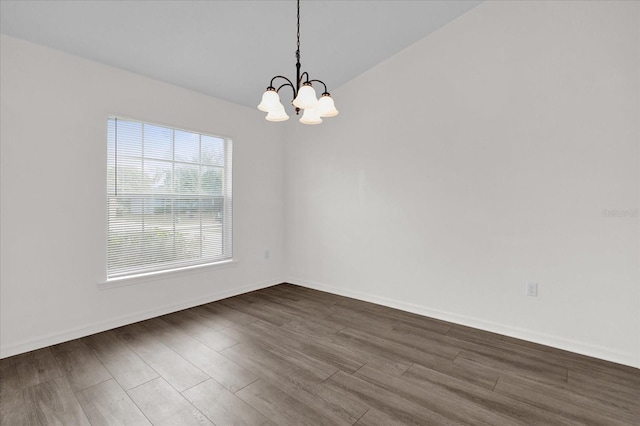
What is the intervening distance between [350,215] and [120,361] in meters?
2.75

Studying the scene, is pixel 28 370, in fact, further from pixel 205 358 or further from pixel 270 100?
pixel 270 100

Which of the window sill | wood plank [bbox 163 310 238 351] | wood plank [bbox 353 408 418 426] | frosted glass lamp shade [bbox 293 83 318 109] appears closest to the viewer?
wood plank [bbox 353 408 418 426]

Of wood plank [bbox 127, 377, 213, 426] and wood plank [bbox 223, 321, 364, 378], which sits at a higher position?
wood plank [bbox 223, 321, 364, 378]

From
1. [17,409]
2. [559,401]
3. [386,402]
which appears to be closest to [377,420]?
[386,402]

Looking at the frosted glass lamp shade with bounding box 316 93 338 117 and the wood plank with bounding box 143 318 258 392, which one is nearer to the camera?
the frosted glass lamp shade with bounding box 316 93 338 117

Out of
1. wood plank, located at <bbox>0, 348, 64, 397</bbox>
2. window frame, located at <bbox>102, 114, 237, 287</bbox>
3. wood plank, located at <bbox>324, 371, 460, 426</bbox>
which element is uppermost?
window frame, located at <bbox>102, 114, 237, 287</bbox>

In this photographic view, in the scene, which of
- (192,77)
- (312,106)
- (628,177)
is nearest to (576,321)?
(628,177)

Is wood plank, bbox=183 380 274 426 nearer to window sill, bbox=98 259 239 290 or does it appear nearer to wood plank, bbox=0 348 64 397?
wood plank, bbox=0 348 64 397

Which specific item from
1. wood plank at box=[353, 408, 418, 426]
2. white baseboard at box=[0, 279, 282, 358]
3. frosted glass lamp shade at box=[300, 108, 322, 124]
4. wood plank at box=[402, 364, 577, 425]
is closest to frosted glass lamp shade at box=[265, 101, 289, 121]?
frosted glass lamp shade at box=[300, 108, 322, 124]

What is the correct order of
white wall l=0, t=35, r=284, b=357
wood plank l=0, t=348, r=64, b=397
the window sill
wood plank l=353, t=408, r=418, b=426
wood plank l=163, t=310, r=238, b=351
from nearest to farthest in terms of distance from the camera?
wood plank l=353, t=408, r=418, b=426
wood plank l=0, t=348, r=64, b=397
white wall l=0, t=35, r=284, b=357
wood plank l=163, t=310, r=238, b=351
the window sill

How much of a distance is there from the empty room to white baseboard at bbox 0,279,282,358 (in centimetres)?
2

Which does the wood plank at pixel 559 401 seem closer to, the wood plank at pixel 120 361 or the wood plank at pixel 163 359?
the wood plank at pixel 163 359

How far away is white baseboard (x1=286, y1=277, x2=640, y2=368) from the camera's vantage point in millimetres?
2378

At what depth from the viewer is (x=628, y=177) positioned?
2314 mm
